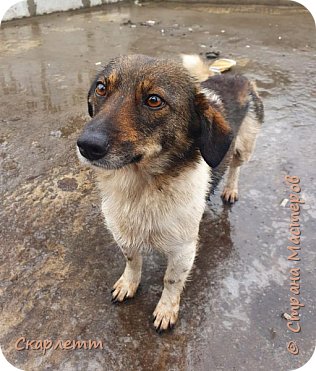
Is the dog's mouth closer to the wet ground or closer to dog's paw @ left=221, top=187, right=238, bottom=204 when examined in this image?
the wet ground

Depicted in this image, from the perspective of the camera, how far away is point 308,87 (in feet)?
21.6

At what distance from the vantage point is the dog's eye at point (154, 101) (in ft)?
7.56

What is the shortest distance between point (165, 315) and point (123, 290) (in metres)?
0.44

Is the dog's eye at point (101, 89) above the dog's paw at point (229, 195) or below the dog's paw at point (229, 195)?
above

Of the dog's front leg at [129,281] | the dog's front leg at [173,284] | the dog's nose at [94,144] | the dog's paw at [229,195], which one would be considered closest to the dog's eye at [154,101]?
the dog's nose at [94,144]

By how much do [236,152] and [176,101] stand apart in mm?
1764

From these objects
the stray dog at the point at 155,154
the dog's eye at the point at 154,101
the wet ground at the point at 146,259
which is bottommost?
the wet ground at the point at 146,259

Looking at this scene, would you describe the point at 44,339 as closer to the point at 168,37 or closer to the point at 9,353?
the point at 9,353

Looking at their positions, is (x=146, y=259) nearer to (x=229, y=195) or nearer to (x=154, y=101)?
(x=229, y=195)

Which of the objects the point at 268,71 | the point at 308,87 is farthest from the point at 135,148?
the point at 268,71

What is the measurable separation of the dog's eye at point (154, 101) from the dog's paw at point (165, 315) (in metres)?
1.64

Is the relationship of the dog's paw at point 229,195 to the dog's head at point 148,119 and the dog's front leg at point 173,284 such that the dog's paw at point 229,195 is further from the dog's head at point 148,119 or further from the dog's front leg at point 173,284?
the dog's head at point 148,119

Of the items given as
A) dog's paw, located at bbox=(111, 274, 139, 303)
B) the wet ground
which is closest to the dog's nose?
dog's paw, located at bbox=(111, 274, 139, 303)

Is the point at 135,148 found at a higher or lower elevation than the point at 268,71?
higher
